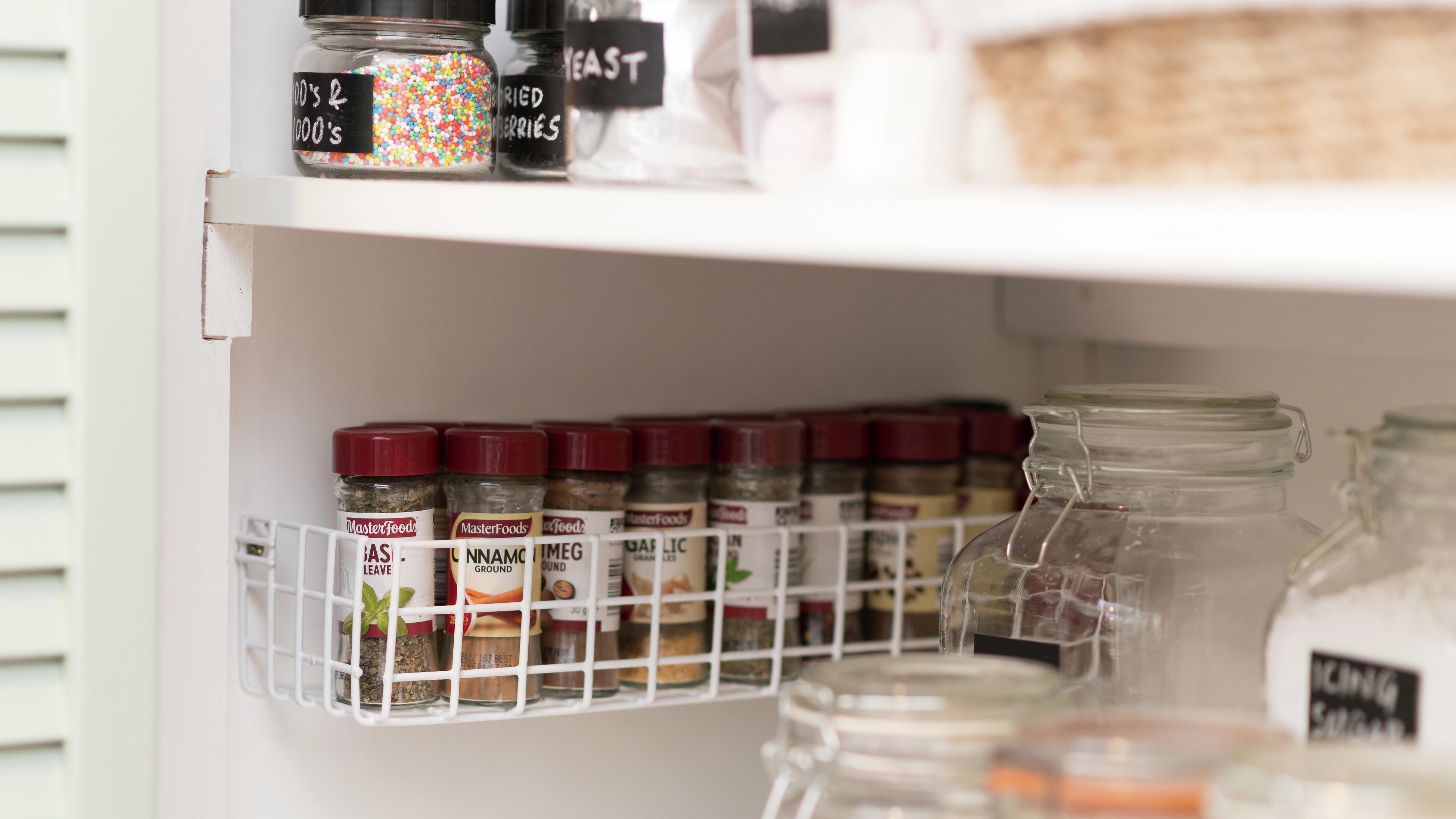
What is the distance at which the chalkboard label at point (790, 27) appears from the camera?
20.9 inches

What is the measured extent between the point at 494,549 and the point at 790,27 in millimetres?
429

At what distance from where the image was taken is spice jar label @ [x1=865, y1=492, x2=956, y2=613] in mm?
1030

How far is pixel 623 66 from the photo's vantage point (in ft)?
2.10

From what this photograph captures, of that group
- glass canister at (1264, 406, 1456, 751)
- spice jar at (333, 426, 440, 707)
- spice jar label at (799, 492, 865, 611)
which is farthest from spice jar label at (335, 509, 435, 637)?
glass canister at (1264, 406, 1456, 751)

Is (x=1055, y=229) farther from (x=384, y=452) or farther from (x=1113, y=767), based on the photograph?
(x=384, y=452)

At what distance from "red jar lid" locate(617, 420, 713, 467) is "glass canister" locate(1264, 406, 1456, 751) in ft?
1.54

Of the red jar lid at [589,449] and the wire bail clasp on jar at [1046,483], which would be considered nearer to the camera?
the wire bail clasp on jar at [1046,483]

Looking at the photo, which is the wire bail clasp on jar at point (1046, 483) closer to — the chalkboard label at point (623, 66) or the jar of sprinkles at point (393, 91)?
the chalkboard label at point (623, 66)

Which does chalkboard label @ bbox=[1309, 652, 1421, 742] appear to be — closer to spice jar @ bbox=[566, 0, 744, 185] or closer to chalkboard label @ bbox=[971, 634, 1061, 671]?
chalkboard label @ bbox=[971, 634, 1061, 671]

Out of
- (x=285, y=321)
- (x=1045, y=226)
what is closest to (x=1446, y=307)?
(x=1045, y=226)

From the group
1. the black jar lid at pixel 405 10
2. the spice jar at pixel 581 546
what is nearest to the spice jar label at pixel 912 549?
the spice jar at pixel 581 546

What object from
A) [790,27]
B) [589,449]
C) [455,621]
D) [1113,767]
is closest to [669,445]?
[589,449]

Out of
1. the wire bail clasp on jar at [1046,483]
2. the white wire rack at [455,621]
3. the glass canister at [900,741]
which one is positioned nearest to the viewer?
the glass canister at [900,741]

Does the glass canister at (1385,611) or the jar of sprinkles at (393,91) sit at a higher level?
the jar of sprinkles at (393,91)
